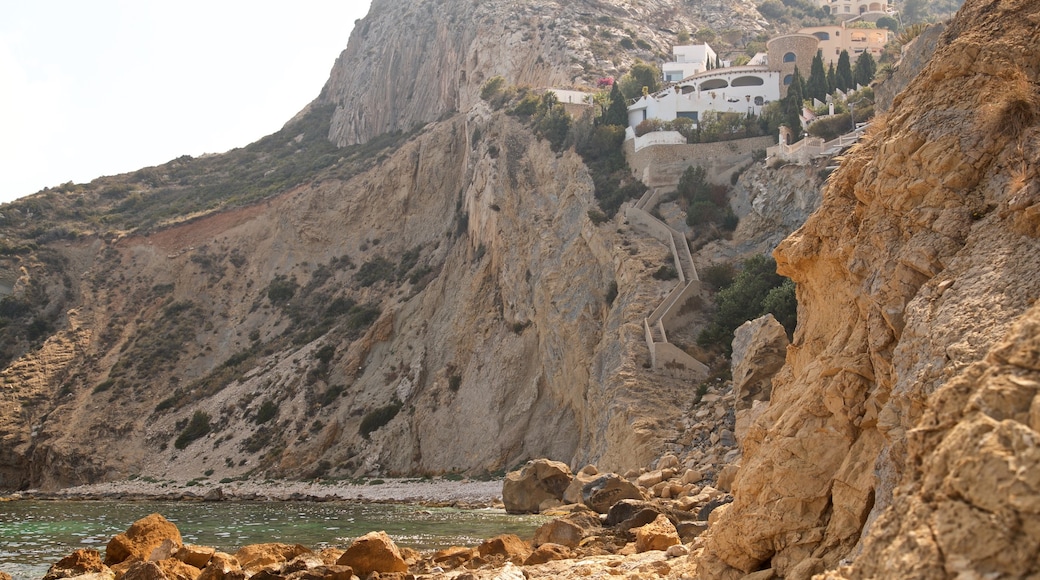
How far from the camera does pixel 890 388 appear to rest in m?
7.23

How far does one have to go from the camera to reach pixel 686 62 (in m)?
65.1

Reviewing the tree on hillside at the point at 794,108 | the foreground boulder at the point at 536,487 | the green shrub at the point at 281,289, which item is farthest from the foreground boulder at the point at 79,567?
the green shrub at the point at 281,289

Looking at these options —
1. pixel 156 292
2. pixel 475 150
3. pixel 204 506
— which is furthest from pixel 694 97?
pixel 156 292

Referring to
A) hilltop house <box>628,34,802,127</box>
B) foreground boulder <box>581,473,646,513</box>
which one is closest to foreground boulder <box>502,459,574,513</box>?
foreground boulder <box>581,473,646,513</box>

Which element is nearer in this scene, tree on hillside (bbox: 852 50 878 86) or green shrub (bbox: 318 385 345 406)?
green shrub (bbox: 318 385 345 406)

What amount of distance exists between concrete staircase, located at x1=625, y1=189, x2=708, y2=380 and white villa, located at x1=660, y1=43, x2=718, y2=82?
23000mm

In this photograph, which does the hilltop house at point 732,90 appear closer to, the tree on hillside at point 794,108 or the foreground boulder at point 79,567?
the tree on hillside at point 794,108

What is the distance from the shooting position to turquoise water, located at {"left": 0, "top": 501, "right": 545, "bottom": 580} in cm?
2177

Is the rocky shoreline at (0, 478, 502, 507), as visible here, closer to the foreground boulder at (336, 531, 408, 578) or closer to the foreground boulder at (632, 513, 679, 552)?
the foreground boulder at (336, 531, 408, 578)

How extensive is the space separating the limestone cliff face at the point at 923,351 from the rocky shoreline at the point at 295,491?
2240 cm

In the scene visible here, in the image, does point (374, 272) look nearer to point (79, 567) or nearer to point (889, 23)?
point (79, 567)

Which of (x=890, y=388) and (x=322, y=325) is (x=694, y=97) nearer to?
(x=322, y=325)

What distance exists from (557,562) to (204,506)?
26112mm

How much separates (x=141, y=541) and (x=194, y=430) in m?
34.8
